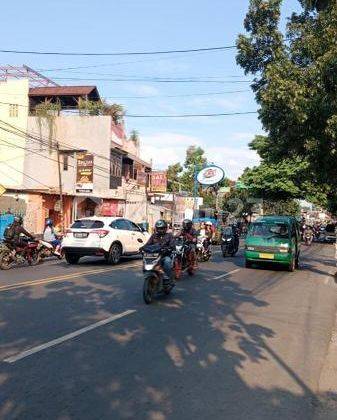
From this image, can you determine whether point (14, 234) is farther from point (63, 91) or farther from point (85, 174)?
point (63, 91)

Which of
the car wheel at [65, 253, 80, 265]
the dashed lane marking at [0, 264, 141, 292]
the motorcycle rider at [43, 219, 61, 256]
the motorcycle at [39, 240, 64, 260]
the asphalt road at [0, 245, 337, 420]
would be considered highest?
the motorcycle rider at [43, 219, 61, 256]

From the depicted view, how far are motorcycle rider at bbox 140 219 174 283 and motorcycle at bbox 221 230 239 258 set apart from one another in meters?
12.9

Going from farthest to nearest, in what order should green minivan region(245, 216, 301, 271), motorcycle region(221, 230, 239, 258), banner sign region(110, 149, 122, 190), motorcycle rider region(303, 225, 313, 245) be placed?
banner sign region(110, 149, 122, 190)
motorcycle rider region(303, 225, 313, 245)
motorcycle region(221, 230, 239, 258)
green minivan region(245, 216, 301, 271)

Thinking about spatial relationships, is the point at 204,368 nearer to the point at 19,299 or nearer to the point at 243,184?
the point at 19,299

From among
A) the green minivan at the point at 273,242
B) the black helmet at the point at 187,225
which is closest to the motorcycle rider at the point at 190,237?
the black helmet at the point at 187,225

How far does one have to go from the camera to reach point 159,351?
22.0 ft

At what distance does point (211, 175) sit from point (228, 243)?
2163cm

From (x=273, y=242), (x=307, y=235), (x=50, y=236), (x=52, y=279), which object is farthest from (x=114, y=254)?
(x=307, y=235)

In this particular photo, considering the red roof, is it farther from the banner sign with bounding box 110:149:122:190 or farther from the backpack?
the backpack

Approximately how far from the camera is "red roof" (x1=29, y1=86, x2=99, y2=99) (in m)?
43.6

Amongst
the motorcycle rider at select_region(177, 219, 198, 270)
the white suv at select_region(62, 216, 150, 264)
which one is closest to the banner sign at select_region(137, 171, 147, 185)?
the white suv at select_region(62, 216, 150, 264)

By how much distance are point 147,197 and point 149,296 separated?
41.3 metres

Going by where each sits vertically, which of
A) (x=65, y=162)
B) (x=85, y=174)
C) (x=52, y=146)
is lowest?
(x=85, y=174)

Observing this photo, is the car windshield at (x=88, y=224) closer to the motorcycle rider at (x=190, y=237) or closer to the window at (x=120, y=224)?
the window at (x=120, y=224)
